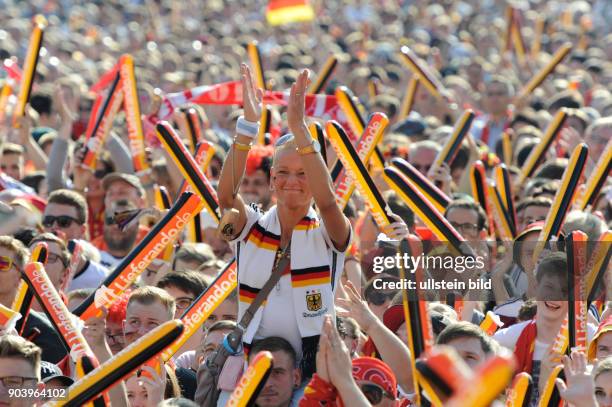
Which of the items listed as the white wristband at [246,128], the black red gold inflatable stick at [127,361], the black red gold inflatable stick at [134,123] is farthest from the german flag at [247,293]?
the black red gold inflatable stick at [134,123]

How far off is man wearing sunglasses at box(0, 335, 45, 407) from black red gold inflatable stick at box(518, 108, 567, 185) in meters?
5.96

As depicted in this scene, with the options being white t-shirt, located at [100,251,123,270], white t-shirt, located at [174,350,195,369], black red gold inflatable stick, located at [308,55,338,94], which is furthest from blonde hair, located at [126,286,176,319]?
black red gold inflatable stick, located at [308,55,338,94]

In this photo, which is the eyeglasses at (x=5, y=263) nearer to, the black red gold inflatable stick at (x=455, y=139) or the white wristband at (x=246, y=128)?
the white wristband at (x=246, y=128)

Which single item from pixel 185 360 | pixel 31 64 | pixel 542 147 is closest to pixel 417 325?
pixel 185 360

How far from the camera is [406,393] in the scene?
5648 millimetres

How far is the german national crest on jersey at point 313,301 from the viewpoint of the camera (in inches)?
216

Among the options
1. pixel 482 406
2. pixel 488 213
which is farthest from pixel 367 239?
pixel 482 406

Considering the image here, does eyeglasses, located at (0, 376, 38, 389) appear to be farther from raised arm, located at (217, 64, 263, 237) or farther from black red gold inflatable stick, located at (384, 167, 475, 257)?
black red gold inflatable stick, located at (384, 167, 475, 257)

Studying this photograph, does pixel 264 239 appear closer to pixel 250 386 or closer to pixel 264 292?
pixel 264 292

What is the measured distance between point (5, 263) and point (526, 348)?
2.88m

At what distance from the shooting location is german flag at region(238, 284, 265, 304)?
5.54m

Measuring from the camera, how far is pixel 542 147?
1100 centimetres

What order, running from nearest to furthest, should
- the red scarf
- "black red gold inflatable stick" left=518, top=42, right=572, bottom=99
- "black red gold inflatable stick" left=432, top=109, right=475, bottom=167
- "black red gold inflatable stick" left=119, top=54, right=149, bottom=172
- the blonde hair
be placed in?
1. the red scarf
2. the blonde hair
3. "black red gold inflatable stick" left=432, top=109, right=475, bottom=167
4. "black red gold inflatable stick" left=119, top=54, right=149, bottom=172
5. "black red gold inflatable stick" left=518, top=42, right=572, bottom=99

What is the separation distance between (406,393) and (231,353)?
760 millimetres
